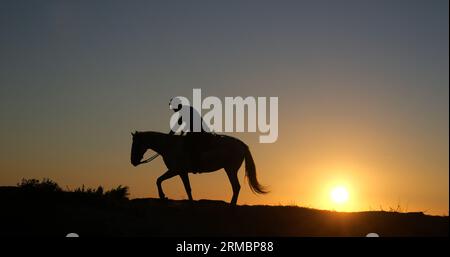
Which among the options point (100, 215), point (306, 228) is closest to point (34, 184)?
point (100, 215)

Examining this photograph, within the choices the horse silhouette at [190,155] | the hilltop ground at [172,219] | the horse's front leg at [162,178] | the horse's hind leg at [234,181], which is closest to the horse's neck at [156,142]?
the horse silhouette at [190,155]

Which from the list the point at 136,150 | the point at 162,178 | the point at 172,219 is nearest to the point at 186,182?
the point at 162,178

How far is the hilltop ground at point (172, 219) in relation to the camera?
15.4 metres

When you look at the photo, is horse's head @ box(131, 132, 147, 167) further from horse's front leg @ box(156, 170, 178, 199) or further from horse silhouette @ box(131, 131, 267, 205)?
horse's front leg @ box(156, 170, 178, 199)

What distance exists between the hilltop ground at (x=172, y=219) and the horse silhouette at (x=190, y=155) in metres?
0.98

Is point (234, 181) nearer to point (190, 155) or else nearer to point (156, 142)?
point (190, 155)

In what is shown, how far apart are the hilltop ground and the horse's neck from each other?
171cm

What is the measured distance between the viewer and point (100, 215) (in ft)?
52.9

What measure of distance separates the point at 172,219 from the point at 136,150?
400 centimetres

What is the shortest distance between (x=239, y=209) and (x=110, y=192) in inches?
180

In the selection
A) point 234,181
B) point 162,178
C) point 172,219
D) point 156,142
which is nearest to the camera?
point 172,219

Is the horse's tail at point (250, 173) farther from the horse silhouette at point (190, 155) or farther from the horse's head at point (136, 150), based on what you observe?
the horse's head at point (136, 150)

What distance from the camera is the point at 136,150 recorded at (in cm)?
1975
